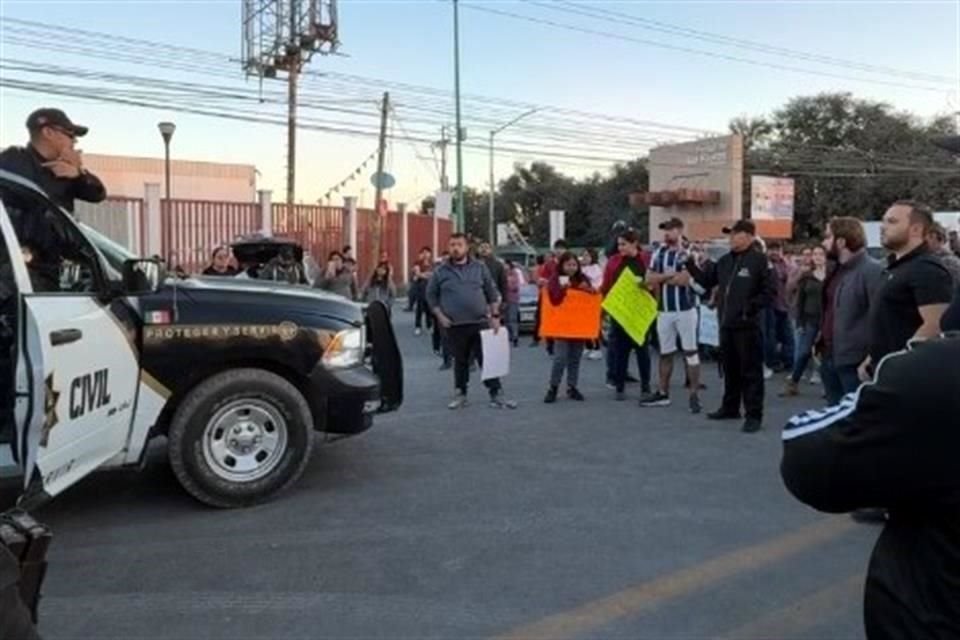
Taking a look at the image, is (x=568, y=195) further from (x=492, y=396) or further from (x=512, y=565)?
(x=512, y=565)

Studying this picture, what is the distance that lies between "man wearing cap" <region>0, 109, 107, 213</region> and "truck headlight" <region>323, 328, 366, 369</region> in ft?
5.76

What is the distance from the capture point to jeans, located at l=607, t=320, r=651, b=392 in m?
9.76

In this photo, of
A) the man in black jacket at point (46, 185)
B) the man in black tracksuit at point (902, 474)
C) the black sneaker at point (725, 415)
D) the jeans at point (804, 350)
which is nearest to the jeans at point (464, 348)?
the black sneaker at point (725, 415)

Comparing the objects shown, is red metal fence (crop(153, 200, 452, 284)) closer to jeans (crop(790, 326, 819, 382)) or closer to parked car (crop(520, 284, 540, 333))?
parked car (crop(520, 284, 540, 333))

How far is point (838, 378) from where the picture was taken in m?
6.75

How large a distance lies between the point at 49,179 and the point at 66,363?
171cm

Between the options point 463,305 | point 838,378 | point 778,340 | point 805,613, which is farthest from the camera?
point 778,340

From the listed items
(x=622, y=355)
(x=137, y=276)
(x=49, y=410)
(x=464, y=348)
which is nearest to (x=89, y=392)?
(x=49, y=410)

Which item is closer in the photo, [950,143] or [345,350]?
[950,143]

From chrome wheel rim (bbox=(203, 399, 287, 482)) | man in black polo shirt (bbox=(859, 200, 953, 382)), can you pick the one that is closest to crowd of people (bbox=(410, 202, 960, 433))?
man in black polo shirt (bbox=(859, 200, 953, 382))

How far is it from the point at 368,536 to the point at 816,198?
189ft

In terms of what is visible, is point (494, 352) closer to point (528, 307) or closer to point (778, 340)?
point (778, 340)

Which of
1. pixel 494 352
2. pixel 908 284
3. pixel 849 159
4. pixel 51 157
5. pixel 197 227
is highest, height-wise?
pixel 849 159

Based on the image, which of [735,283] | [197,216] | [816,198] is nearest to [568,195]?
[816,198]
